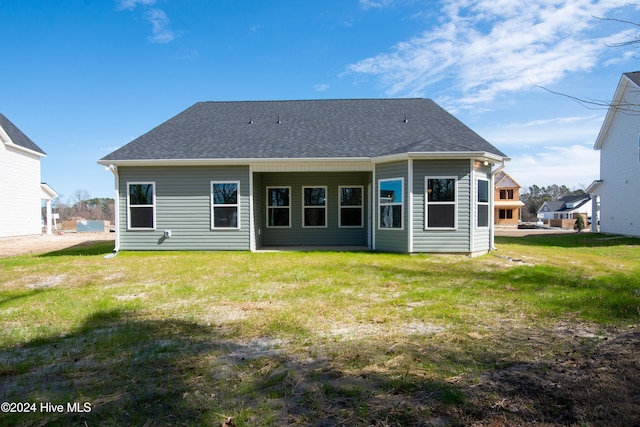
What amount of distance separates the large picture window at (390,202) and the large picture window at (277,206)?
3984 millimetres

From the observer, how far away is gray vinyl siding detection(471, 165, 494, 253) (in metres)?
11.0

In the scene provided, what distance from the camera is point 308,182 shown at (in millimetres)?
14320

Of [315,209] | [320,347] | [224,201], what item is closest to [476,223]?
[315,209]

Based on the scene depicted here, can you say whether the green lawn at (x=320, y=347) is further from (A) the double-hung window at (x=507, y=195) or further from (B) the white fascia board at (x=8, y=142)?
(A) the double-hung window at (x=507, y=195)

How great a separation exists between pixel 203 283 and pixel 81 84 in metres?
14.7

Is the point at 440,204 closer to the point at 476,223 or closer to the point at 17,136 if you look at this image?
the point at 476,223

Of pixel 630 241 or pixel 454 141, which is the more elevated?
pixel 454 141

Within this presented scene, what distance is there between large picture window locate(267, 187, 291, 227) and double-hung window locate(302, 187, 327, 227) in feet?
2.40

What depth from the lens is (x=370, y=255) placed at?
11070 mm

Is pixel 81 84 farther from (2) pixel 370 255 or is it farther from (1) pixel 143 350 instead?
(1) pixel 143 350

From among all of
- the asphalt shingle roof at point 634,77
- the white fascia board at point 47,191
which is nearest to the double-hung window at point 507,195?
the asphalt shingle roof at point 634,77

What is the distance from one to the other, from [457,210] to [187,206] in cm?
852

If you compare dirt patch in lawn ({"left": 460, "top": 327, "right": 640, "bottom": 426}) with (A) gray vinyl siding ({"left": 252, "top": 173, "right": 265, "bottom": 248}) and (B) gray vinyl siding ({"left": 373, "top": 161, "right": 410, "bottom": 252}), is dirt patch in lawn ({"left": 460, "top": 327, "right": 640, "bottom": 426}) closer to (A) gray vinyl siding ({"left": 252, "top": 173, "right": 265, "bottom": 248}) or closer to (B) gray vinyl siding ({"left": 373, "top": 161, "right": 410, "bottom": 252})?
(B) gray vinyl siding ({"left": 373, "top": 161, "right": 410, "bottom": 252})

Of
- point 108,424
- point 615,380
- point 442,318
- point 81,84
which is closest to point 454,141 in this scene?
point 442,318
